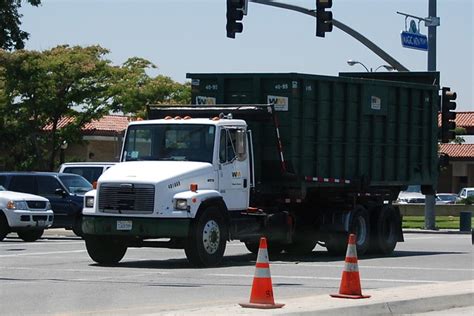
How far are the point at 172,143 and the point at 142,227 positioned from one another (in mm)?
2126

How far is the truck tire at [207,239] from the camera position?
64.0 feet

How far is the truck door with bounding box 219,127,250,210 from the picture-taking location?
20.7m

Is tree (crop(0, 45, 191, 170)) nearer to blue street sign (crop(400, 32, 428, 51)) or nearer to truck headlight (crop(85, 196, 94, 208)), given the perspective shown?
blue street sign (crop(400, 32, 428, 51))

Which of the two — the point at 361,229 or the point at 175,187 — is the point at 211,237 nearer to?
the point at 175,187

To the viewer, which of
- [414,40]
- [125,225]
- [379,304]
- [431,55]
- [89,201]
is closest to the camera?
[379,304]

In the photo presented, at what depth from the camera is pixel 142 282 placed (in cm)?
1683

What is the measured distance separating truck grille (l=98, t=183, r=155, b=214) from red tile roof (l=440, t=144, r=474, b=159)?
61089 mm

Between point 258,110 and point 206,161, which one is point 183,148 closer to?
point 206,161

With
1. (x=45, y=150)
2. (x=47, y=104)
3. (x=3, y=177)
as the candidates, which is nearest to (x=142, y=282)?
(x=3, y=177)

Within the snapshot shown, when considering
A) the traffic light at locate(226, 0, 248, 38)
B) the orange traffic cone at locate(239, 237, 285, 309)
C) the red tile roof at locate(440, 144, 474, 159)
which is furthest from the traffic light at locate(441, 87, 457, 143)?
the red tile roof at locate(440, 144, 474, 159)

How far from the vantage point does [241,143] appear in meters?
21.1

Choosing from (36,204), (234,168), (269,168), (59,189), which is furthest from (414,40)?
(234,168)

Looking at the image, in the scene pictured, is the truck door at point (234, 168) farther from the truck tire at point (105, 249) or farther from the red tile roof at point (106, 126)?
the red tile roof at point (106, 126)

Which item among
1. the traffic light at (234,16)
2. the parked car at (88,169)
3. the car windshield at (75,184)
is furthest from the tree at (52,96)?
the traffic light at (234,16)
